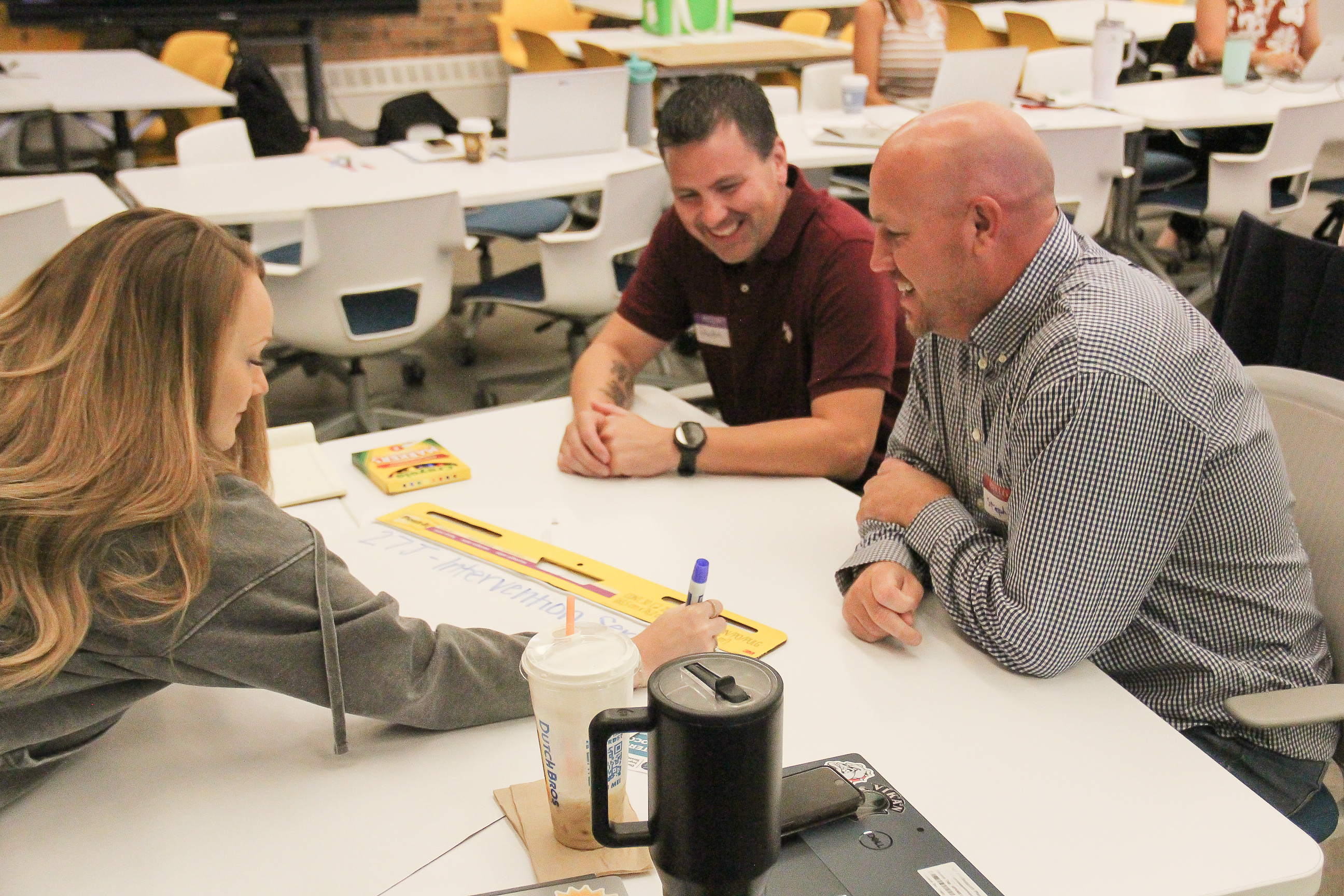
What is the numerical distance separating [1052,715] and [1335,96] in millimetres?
4319

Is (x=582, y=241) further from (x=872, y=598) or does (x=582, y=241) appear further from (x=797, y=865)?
(x=797, y=865)

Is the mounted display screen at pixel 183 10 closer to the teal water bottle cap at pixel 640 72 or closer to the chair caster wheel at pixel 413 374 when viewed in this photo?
the chair caster wheel at pixel 413 374

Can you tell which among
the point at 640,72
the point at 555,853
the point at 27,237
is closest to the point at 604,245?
the point at 640,72

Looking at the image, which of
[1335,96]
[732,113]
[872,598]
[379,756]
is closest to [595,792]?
[379,756]

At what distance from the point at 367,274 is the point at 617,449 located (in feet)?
5.27

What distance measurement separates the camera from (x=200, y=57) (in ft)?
19.8

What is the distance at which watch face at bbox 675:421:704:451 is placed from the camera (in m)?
1.85

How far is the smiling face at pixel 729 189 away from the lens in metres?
2.01

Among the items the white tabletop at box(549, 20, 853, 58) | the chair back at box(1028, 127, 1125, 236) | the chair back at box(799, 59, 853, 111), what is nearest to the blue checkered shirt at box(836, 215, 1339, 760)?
the chair back at box(1028, 127, 1125, 236)

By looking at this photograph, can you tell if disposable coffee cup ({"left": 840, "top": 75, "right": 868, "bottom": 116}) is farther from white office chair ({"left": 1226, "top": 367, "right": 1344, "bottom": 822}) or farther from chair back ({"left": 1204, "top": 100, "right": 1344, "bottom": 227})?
white office chair ({"left": 1226, "top": 367, "right": 1344, "bottom": 822})

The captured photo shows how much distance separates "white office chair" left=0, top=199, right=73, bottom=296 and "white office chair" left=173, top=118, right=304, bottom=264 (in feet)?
3.20

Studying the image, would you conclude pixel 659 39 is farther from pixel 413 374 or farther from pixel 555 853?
pixel 555 853

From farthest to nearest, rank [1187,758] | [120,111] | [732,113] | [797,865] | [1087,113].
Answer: [120,111]
[1087,113]
[732,113]
[1187,758]
[797,865]

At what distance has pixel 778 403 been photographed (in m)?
2.29
